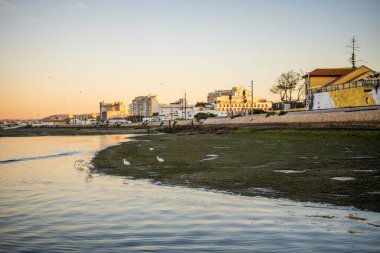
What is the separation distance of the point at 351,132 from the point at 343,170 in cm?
2254

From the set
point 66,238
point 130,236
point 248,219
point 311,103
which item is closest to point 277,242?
point 248,219

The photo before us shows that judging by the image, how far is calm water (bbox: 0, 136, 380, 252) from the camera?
5.84 m

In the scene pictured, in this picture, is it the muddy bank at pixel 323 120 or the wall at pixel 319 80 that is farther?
the wall at pixel 319 80

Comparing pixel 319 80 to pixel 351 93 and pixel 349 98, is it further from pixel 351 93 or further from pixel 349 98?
pixel 351 93

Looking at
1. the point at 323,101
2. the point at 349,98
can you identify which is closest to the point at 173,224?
the point at 349,98

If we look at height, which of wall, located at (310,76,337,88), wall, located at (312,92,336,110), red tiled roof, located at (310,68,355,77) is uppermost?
red tiled roof, located at (310,68,355,77)

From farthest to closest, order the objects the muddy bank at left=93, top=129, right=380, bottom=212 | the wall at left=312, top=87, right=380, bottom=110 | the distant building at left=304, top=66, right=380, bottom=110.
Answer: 1. the distant building at left=304, top=66, right=380, bottom=110
2. the wall at left=312, top=87, right=380, bottom=110
3. the muddy bank at left=93, top=129, right=380, bottom=212

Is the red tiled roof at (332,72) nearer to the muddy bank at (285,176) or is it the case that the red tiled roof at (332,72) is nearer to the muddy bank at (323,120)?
the muddy bank at (323,120)

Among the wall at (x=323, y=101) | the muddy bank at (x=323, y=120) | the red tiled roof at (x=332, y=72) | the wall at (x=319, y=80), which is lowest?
the muddy bank at (x=323, y=120)

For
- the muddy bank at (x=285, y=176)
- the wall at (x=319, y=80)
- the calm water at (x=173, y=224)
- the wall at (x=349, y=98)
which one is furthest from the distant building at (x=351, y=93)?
the calm water at (x=173, y=224)

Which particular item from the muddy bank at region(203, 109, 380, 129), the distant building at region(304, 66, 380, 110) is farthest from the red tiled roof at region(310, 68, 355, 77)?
Answer: the muddy bank at region(203, 109, 380, 129)

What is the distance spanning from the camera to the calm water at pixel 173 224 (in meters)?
5.84

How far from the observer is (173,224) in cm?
726

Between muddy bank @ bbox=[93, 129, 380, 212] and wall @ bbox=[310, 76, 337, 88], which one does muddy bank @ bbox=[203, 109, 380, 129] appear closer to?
muddy bank @ bbox=[93, 129, 380, 212]
